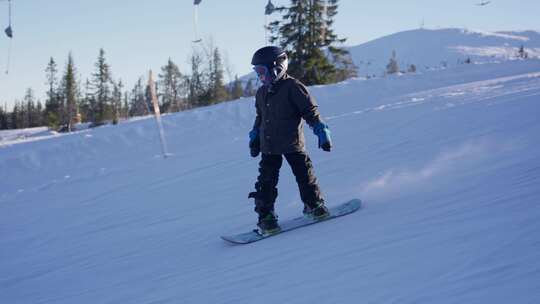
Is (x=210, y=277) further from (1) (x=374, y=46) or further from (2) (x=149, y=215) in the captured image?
(1) (x=374, y=46)

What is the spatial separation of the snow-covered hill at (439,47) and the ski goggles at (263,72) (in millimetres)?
136468

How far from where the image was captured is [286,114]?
5.45m

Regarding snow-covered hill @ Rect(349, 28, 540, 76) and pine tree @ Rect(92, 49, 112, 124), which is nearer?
pine tree @ Rect(92, 49, 112, 124)

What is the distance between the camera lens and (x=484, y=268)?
3.13m

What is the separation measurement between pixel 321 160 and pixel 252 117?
7.68 metres

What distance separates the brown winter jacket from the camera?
536 centimetres

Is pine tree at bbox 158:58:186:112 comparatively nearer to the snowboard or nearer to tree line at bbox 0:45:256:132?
tree line at bbox 0:45:256:132

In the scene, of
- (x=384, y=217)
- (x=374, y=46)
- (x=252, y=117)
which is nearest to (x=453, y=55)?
(x=374, y=46)

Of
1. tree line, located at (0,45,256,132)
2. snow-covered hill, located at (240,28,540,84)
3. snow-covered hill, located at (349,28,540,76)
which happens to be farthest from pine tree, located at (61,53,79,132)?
snow-covered hill, located at (349,28,540,76)

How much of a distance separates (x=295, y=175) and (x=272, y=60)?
1211mm

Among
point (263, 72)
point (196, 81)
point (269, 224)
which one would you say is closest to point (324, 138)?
→ point (263, 72)

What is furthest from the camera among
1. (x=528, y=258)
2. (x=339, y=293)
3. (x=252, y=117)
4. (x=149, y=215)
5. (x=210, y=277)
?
(x=252, y=117)

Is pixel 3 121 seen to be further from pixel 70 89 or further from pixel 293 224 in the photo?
pixel 293 224

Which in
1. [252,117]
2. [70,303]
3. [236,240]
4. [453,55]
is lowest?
[70,303]
